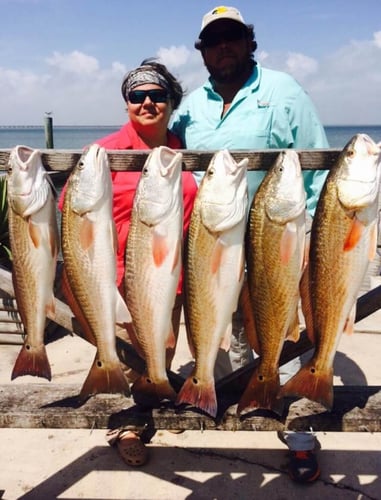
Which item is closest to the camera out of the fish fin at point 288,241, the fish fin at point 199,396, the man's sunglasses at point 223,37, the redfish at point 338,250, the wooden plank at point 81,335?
the redfish at point 338,250

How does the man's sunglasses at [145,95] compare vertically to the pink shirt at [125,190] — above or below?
above

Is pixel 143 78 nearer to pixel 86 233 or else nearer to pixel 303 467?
pixel 86 233

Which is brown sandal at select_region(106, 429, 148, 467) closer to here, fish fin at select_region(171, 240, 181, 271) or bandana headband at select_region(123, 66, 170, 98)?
fish fin at select_region(171, 240, 181, 271)

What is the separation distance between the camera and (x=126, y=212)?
3355 millimetres

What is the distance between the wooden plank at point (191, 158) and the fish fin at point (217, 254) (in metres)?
0.44

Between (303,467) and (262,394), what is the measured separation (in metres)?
1.55

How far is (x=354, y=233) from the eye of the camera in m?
2.29

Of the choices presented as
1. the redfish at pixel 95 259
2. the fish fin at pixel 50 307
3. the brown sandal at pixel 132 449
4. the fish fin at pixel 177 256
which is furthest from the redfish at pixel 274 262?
the brown sandal at pixel 132 449

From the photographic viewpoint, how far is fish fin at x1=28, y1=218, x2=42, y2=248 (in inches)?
95.5

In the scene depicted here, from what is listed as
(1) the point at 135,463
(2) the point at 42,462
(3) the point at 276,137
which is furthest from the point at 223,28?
(2) the point at 42,462

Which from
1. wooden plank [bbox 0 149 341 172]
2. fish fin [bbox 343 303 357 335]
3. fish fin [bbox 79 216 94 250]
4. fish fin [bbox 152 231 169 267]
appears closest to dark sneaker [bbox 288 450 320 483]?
fish fin [bbox 343 303 357 335]

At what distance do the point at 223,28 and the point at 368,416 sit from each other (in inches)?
109

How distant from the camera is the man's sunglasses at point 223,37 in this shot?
Result: 347 cm

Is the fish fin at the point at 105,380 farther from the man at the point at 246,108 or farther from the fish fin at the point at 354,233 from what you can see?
the man at the point at 246,108
